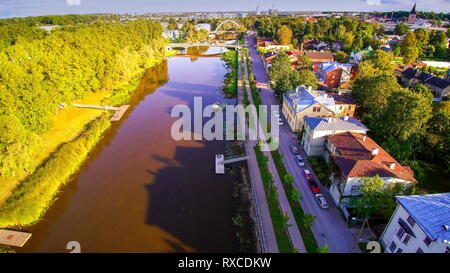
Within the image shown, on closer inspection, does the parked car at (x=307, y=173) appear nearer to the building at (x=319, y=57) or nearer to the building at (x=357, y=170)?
the building at (x=357, y=170)

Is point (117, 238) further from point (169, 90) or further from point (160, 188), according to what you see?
point (169, 90)

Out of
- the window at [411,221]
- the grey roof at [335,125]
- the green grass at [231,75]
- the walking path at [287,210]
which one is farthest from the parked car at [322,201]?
the green grass at [231,75]

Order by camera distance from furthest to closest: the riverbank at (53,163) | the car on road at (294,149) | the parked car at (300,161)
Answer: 1. the car on road at (294,149)
2. the parked car at (300,161)
3. the riverbank at (53,163)

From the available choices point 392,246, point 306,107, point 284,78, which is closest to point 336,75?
point 284,78

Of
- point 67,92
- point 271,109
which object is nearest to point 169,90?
point 67,92

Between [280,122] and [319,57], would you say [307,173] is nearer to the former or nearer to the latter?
[280,122]

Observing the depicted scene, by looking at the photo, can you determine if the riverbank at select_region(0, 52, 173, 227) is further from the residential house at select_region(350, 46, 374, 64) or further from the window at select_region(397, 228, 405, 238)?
the residential house at select_region(350, 46, 374, 64)
